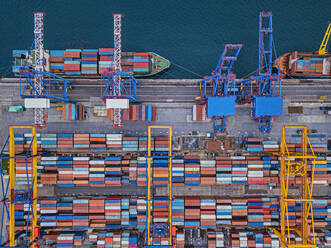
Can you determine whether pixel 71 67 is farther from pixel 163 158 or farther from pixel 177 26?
pixel 163 158

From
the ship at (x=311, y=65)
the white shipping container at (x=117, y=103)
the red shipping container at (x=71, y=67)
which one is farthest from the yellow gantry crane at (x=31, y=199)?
the ship at (x=311, y=65)

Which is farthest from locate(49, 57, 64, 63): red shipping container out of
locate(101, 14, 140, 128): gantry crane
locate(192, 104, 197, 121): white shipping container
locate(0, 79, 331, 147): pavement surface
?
locate(192, 104, 197, 121): white shipping container

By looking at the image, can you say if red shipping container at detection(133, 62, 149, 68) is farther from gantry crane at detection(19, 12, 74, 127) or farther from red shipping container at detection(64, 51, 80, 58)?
gantry crane at detection(19, 12, 74, 127)

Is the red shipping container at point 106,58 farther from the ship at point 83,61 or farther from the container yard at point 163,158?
the container yard at point 163,158

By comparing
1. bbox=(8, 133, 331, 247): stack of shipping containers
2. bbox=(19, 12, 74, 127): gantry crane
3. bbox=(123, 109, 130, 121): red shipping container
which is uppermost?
bbox=(19, 12, 74, 127): gantry crane

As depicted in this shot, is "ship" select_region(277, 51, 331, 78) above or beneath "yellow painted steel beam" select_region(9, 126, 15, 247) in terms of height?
above

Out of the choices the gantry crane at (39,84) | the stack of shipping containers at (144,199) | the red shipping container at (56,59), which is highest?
the red shipping container at (56,59)

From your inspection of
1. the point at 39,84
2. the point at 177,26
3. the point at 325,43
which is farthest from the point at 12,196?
the point at 325,43
